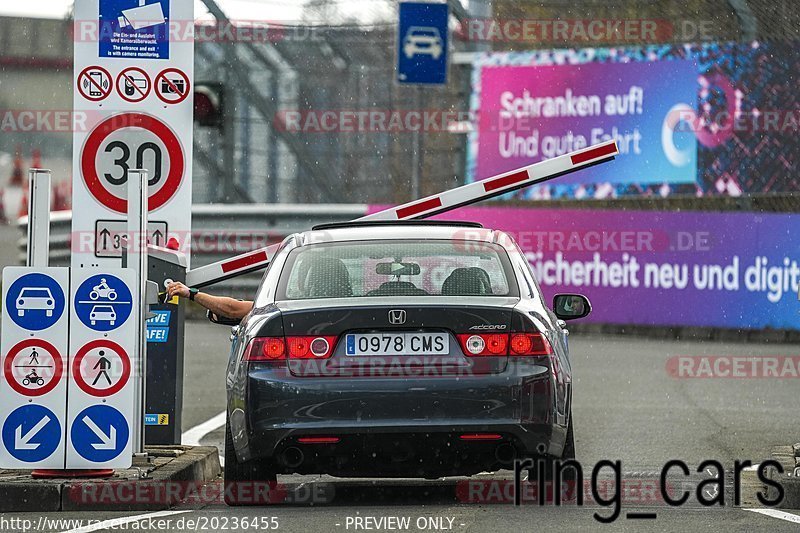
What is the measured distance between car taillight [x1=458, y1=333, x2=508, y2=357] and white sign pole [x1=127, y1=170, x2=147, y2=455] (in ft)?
6.03

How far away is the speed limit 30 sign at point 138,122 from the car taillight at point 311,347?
249 centimetres

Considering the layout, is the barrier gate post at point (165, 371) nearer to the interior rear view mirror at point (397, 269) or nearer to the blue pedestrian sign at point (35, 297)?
the blue pedestrian sign at point (35, 297)

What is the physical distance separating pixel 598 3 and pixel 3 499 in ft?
Answer: 61.0

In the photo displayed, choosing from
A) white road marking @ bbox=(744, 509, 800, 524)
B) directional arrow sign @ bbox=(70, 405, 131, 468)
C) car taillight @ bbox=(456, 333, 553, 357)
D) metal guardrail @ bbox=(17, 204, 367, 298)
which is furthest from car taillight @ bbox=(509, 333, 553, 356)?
metal guardrail @ bbox=(17, 204, 367, 298)

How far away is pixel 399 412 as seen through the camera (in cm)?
797

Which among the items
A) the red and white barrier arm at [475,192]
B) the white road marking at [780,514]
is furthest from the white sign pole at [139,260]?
the white road marking at [780,514]

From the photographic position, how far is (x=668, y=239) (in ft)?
79.2

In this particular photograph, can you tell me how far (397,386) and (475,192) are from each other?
8.64ft

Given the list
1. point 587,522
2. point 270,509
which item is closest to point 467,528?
point 587,522

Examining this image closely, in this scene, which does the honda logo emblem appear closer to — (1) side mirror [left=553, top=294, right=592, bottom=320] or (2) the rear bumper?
(2) the rear bumper

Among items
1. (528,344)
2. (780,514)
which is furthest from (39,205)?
(780,514)

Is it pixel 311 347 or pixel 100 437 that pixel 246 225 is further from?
pixel 311 347

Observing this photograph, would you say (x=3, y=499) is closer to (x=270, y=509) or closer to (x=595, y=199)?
(x=270, y=509)

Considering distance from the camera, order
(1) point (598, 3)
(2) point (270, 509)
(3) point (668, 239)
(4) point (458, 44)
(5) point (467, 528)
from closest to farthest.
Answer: (5) point (467, 528) < (2) point (270, 509) < (3) point (668, 239) < (1) point (598, 3) < (4) point (458, 44)
